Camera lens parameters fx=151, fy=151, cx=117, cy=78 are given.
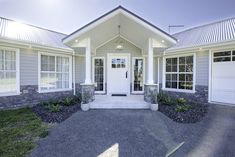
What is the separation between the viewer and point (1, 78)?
6711 mm

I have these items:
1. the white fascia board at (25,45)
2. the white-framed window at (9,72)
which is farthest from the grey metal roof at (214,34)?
Answer: the white-framed window at (9,72)

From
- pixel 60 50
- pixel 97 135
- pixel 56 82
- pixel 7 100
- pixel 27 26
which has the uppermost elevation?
pixel 27 26

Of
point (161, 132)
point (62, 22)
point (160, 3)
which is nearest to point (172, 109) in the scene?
point (161, 132)

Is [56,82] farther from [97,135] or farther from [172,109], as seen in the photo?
[172,109]

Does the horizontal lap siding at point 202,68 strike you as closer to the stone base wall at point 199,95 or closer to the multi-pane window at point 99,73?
the stone base wall at point 199,95

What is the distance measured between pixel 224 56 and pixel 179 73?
7.68 ft

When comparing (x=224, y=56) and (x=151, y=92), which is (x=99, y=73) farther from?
(x=224, y=56)

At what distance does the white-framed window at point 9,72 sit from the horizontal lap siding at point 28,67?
0.72ft

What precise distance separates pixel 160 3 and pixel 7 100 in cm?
1190

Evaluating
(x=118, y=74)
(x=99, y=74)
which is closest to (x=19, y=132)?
(x=99, y=74)

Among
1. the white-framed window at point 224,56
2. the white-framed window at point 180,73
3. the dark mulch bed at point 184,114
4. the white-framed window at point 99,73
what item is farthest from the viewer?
the white-framed window at point 99,73

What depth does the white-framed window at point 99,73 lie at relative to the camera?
30.9ft

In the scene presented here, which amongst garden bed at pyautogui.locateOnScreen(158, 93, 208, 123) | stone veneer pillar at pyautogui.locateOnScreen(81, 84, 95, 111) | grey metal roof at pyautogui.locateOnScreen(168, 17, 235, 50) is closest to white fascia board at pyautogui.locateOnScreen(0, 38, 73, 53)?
stone veneer pillar at pyautogui.locateOnScreen(81, 84, 95, 111)

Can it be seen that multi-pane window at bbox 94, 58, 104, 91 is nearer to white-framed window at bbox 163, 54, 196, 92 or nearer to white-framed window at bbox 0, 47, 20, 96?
white-framed window at bbox 163, 54, 196, 92
